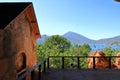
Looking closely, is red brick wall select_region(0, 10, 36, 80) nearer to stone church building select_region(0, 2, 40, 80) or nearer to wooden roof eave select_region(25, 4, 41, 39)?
stone church building select_region(0, 2, 40, 80)

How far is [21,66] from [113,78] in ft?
22.4

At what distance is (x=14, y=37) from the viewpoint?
42.5 feet

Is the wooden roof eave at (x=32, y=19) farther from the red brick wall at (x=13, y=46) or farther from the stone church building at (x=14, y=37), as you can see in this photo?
the red brick wall at (x=13, y=46)

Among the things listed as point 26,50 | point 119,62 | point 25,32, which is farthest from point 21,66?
point 119,62

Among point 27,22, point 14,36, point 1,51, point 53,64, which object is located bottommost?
point 53,64

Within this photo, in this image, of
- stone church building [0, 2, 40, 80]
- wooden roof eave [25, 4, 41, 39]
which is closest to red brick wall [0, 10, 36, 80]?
stone church building [0, 2, 40, 80]

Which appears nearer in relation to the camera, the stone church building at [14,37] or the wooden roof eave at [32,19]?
the stone church building at [14,37]

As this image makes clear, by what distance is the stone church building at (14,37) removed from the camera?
447 inches

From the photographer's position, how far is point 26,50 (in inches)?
638

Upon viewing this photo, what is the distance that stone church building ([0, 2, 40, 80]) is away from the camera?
11359 millimetres

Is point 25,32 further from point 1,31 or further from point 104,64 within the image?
point 104,64

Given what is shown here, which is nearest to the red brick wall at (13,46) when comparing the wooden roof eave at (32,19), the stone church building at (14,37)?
the stone church building at (14,37)

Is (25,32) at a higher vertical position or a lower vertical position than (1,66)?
higher

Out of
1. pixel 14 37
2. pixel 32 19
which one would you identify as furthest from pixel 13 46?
pixel 32 19
